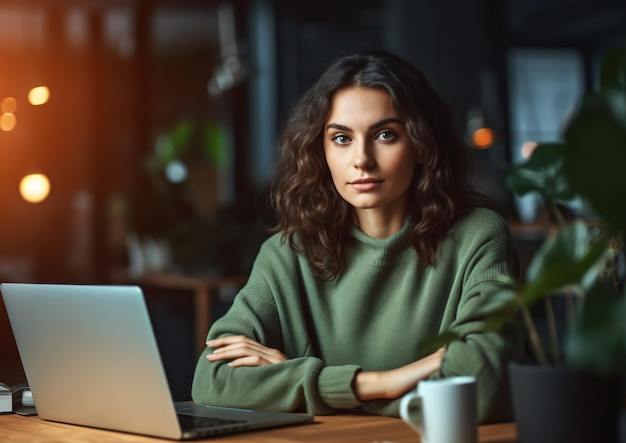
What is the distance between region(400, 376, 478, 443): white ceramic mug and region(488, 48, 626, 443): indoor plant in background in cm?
9

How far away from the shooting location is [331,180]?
239 centimetres

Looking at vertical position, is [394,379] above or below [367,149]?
below

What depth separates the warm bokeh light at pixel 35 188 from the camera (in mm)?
6949

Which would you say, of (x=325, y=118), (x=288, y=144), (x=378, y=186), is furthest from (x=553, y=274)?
(x=288, y=144)

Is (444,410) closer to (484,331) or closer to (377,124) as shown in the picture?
(484,331)

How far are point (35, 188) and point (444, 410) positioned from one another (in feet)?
20.5

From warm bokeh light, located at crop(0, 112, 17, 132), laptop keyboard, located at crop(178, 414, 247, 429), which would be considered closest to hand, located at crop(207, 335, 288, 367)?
laptop keyboard, located at crop(178, 414, 247, 429)

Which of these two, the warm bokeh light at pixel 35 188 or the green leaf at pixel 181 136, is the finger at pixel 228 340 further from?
the green leaf at pixel 181 136

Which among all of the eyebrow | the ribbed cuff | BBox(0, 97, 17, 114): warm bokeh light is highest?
BBox(0, 97, 17, 114): warm bokeh light

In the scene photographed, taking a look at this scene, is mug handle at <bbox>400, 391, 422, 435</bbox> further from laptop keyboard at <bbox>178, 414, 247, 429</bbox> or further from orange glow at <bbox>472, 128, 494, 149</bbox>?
orange glow at <bbox>472, 128, 494, 149</bbox>

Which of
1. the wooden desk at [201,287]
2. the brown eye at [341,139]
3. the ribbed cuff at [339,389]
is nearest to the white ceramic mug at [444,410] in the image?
the ribbed cuff at [339,389]

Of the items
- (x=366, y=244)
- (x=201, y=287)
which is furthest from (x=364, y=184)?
(x=201, y=287)

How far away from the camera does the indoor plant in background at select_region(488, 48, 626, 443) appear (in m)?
1.02

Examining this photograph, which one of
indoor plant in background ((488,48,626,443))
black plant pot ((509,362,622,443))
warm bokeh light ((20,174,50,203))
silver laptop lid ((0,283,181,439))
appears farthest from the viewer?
warm bokeh light ((20,174,50,203))
